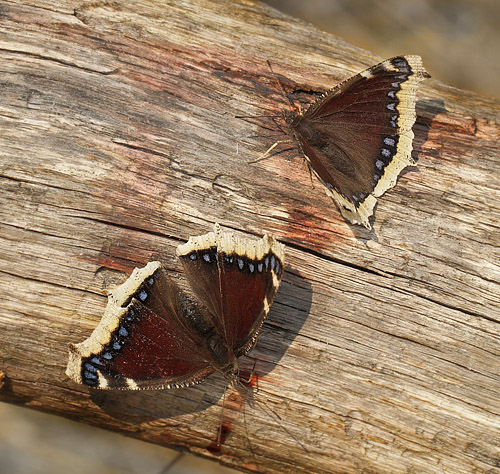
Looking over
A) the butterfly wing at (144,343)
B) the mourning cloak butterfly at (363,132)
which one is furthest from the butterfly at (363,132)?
the butterfly wing at (144,343)

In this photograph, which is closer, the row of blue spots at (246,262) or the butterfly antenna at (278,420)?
the row of blue spots at (246,262)

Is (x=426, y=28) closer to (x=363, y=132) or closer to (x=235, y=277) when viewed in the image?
(x=363, y=132)

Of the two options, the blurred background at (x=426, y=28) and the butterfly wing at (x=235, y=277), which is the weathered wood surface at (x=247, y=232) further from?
the blurred background at (x=426, y=28)

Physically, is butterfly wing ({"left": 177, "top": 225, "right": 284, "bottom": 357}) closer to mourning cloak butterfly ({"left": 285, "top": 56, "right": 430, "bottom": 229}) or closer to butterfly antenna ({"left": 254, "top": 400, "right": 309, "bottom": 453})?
butterfly antenna ({"left": 254, "top": 400, "right": 309, "bottom": 453})

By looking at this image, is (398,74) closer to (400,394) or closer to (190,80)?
(190,80)

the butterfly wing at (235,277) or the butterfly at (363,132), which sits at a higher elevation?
the butterfly at (363,132)

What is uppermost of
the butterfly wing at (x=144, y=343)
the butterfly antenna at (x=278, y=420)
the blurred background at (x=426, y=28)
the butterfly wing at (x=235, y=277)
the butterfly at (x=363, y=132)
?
the blurred background at (x=426, y=28)
